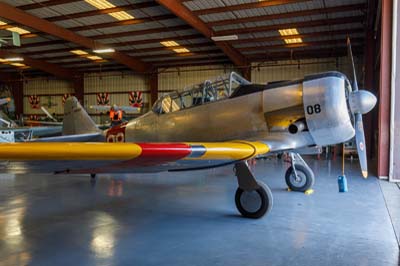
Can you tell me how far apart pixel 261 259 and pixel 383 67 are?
7.21 metres

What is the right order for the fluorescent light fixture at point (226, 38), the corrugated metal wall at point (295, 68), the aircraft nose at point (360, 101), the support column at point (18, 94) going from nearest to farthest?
the aircraft nose at point (360, 101) → the fluorescent light fixture at point (226, 38) → the corrugated metal wall at point (295, 68) → the support column at point (18, 94)

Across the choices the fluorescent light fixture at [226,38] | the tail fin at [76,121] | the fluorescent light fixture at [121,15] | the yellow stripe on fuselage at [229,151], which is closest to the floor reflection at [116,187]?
the tail fin at [76,121]

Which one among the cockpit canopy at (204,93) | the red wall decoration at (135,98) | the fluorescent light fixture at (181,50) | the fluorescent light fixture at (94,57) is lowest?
the cockpit canopy at (204,93)

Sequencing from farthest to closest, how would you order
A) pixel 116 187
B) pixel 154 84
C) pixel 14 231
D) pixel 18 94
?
1. pixel 18 94
2. pixel 154 84
3. pixel 116 187
4. pixel 14 231

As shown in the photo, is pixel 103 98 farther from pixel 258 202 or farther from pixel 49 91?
pixel 258 202

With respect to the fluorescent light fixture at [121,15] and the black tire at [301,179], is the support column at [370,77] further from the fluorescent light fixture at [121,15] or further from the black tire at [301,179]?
the fluorescent light fixture at [121,15]

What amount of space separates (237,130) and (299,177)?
2.27 metres

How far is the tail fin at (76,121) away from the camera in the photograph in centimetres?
883

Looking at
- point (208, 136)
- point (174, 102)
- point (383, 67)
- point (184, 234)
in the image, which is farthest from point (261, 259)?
point (383, 67)

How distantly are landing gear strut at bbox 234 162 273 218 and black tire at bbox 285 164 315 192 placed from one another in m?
2.18

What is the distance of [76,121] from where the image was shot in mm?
8914

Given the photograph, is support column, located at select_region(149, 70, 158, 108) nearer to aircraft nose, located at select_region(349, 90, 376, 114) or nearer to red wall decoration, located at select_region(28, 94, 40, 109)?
red wall decoration, located at select_region(28, 94, 40, 109)

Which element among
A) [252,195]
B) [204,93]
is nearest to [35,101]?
[204,93]

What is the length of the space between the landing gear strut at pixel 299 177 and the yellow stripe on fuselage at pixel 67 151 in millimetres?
4220
